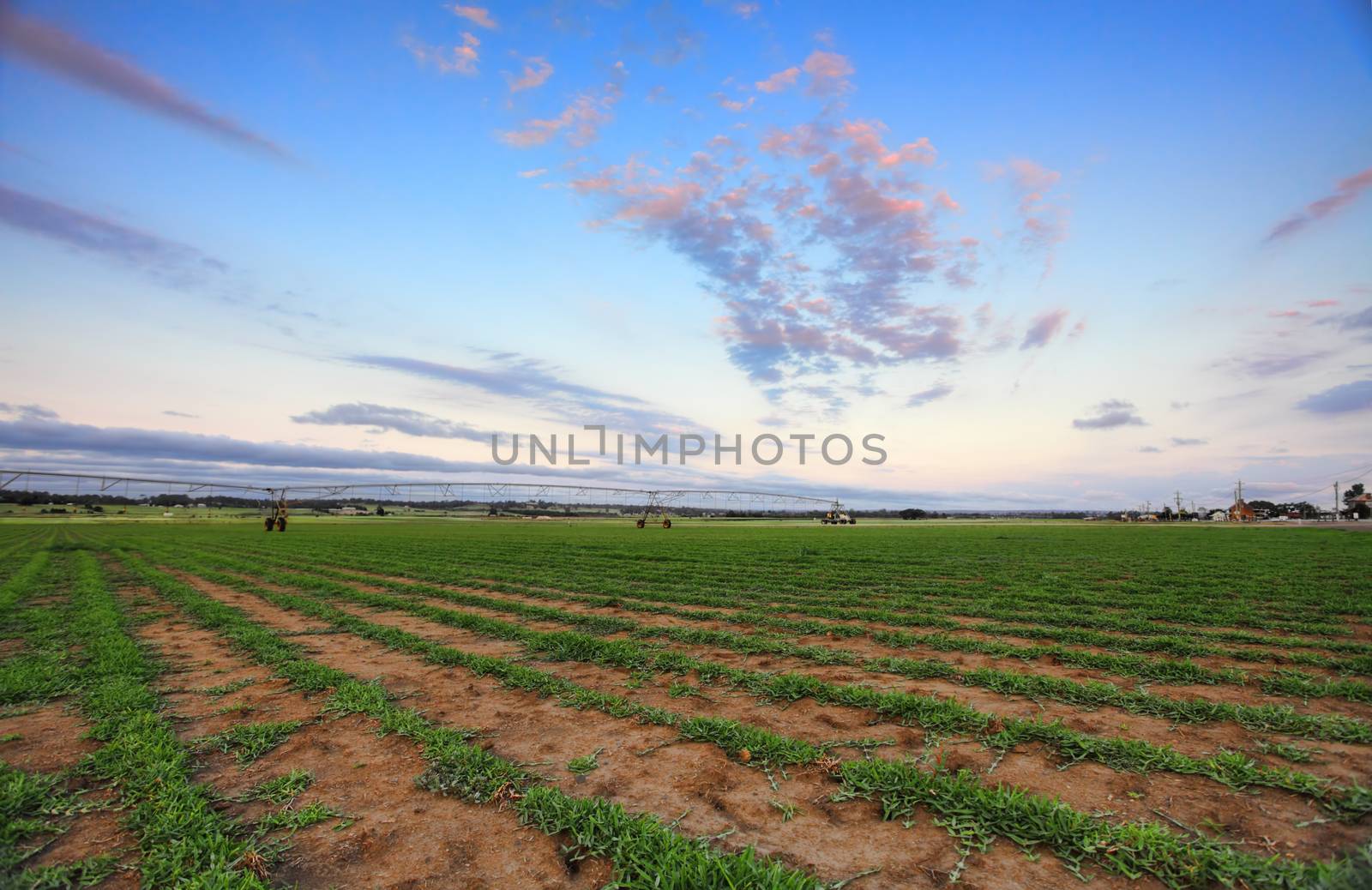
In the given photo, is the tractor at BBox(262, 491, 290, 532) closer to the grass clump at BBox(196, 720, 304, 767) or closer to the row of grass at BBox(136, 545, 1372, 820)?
the row of grass at BBox(136, 545, 1372, 820)

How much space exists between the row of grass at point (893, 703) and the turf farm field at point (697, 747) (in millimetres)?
38

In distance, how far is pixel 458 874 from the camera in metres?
3.73

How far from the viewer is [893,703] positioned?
6621 millimetres

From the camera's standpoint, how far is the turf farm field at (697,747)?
3.80 metres

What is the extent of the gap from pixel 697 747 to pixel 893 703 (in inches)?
95.8

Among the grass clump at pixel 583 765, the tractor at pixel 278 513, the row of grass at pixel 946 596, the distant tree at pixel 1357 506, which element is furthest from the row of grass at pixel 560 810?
the distant tree at pixel 1357 506

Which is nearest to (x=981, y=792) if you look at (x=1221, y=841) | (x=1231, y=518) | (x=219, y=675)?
(x=1221, y=841)

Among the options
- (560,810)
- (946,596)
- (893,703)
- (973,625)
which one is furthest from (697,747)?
(946,596)

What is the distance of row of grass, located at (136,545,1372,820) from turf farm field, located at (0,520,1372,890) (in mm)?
38

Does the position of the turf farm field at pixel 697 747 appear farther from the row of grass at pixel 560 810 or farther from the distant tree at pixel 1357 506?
the distant tree at pixel 1357 506

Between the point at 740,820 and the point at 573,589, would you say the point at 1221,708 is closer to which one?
the point at 740,820

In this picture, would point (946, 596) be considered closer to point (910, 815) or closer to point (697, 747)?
point (697, 747)

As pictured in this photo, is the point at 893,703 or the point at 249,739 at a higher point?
the point at 893,703

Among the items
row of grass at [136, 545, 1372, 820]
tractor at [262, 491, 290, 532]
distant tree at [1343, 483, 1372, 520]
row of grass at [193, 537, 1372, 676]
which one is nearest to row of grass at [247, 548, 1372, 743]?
row of grass at [136, 545, 1372, 820]
